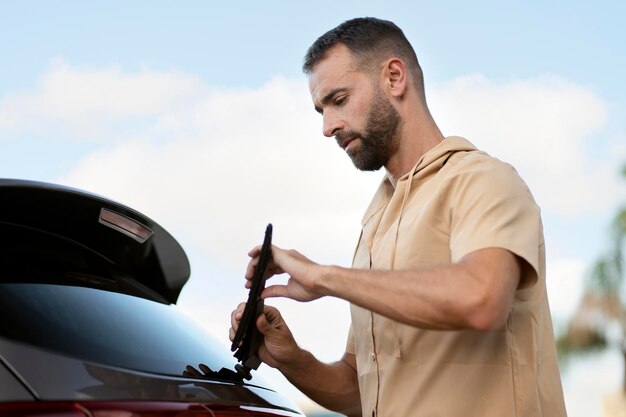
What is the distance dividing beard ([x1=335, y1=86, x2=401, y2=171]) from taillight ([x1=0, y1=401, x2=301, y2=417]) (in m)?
1.05

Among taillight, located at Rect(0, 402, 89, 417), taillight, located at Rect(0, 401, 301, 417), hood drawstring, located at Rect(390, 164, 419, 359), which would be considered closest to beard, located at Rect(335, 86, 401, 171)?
hood drawstring, located at Rect(390, 164, 419, 359)

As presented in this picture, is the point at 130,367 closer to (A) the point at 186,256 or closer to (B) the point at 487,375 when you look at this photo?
(A) the point at 186,256

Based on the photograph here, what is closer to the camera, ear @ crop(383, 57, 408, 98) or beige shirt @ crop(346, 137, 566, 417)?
beige shirt @ crop(346, 137, 566, 417)

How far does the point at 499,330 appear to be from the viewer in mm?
2586

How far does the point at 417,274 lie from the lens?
234 cm

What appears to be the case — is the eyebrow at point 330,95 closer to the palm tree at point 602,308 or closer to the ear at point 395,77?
the ear at point 395,77

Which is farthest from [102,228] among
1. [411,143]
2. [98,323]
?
[411,143]

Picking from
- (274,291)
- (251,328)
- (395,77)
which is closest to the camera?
(274,291)

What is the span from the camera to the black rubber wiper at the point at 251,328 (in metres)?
2.64

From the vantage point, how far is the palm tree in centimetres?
2608

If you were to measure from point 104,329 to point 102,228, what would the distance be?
452mm

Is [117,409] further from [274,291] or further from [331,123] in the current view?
[331,123]

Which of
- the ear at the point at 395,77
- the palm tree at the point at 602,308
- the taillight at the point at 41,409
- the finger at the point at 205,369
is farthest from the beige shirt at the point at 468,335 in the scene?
the palm tree at the point at 602,308

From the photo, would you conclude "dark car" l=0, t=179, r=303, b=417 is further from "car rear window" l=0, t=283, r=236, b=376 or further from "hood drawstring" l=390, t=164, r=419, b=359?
"hood drawstring" l=390, t=164, r=419, b=359
